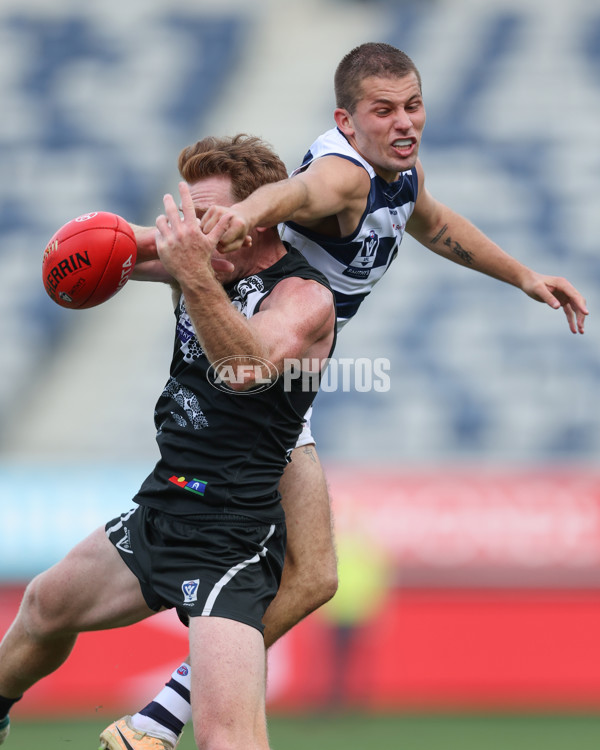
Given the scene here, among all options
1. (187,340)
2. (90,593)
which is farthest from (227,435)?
(90,593)

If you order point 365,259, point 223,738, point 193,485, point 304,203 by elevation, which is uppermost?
point 365,259

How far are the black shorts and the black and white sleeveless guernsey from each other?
0.18 feet

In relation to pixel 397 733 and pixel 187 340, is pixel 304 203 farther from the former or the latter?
pixel 397 733

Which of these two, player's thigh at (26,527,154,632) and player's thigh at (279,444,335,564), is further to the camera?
player's thigh at (279,444,335,564)

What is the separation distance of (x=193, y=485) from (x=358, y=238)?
1.10m

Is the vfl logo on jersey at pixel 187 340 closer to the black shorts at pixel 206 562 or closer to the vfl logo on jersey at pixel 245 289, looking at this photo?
the vfl logo on jersey at pixel 245 289

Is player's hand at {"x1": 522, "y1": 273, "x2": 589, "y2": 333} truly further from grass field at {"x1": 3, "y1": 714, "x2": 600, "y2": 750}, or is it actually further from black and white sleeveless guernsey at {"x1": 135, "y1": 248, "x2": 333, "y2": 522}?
grass field at {"x1": 3, "y1": 714, "x2": 600, "y2": 750}

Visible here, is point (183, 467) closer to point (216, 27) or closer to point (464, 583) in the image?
point (464, 583)

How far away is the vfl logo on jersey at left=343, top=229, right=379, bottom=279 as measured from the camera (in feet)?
13.4

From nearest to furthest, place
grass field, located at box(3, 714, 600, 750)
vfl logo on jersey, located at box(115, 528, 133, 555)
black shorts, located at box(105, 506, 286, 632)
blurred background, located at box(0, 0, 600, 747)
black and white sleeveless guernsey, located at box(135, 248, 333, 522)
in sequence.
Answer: black shorts, located at box(105, 506, 286, 632)
black and white sleeveless guernsey, located at box(135, 248, 333, 522)
vfl logo on jersey, located at box(115, 528, 133, 555)
grass field, located at box(3, 714, 600, 750)
blurred background, located at box(0, 0, 600, 747)

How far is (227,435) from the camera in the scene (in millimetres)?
3631

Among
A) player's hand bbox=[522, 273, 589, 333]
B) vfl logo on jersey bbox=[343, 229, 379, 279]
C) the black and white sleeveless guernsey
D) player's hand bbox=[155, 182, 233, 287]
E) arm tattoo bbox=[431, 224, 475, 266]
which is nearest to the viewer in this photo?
player's hand bbox=[155, 182, 233, 287]

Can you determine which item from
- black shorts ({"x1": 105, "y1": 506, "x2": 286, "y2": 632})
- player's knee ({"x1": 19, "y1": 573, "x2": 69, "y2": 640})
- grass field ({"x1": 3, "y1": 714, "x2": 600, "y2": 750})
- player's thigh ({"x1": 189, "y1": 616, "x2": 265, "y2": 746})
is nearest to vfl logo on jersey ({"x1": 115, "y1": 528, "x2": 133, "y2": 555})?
black shorts ({"x1": 105, "y1": 506, "x2": 286, "y2": 632})

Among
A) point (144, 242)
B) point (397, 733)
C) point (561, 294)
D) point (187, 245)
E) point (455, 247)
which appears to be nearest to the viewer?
point (187, 245)
